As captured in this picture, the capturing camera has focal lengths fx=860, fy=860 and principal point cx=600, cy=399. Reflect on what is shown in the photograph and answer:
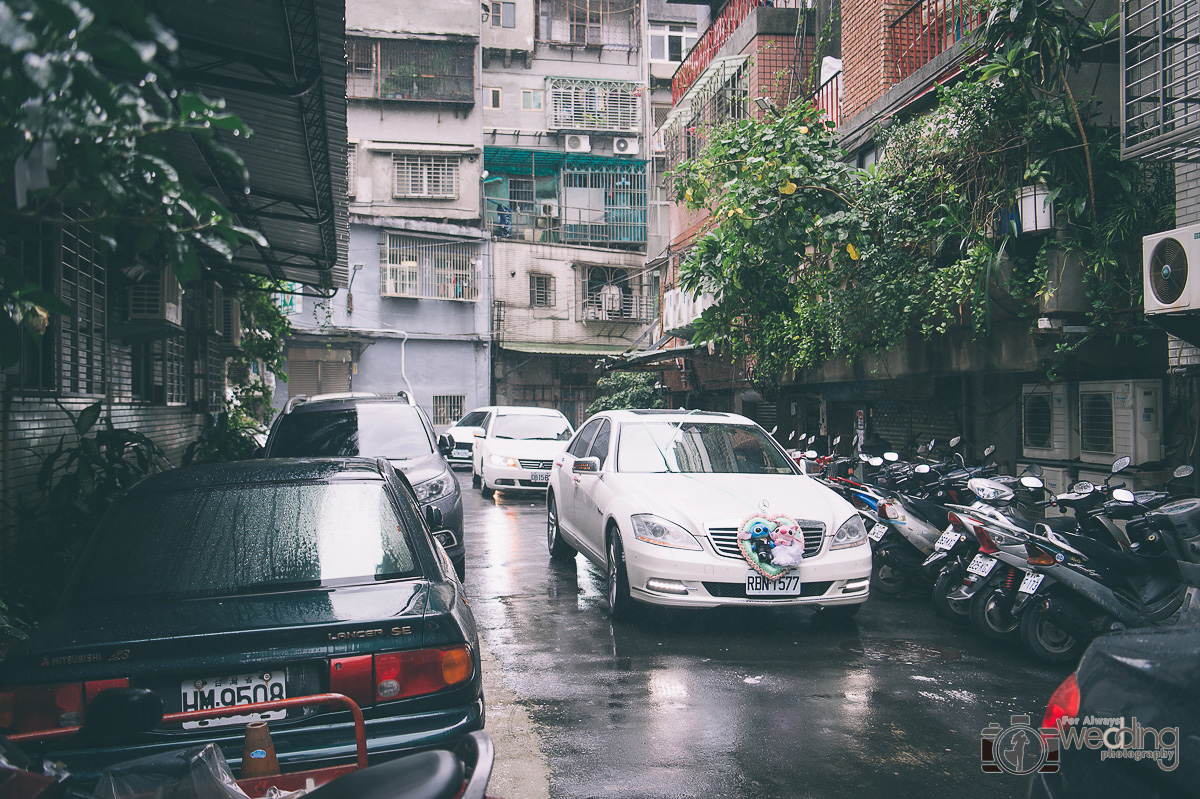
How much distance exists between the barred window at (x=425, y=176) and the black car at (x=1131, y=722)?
28823mm

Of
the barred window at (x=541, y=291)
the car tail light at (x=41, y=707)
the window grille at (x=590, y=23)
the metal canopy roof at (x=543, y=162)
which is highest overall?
the window grille at (x=590, y=23)

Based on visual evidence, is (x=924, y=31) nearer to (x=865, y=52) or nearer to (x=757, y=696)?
(x=865, y=52)

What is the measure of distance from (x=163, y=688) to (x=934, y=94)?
10738 mm

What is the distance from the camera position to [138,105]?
6.12 feet

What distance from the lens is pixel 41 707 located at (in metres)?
2.84

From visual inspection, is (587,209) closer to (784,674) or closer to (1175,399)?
(1175,399)

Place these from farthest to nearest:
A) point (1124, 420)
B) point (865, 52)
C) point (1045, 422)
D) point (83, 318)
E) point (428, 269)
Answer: point (428, 269) → point (865, 52) → point (1045, 422) → point (1124, 420) → point (83, 318)

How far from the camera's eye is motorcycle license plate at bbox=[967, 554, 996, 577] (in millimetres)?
6223

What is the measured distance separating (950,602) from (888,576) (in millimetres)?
1226

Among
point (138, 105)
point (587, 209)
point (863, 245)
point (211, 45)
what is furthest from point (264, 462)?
point (587, 209)

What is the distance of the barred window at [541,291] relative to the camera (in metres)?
29.9

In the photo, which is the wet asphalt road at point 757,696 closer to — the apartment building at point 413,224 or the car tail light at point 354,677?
the car tail light at point 354,677

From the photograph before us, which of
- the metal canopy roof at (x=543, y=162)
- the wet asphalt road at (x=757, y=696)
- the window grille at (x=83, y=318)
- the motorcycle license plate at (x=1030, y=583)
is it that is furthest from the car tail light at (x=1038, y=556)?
the metal canopy roof at (x=543, y=162)

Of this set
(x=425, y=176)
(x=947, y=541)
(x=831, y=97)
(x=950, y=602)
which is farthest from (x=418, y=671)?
(x=425, y=176)
